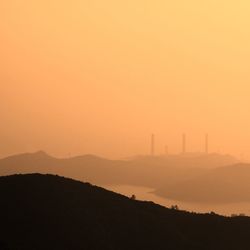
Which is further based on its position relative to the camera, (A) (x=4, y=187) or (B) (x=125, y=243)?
(A) (x=4, y=187)

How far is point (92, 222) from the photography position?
46.8m

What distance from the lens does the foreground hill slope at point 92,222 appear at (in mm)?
43406

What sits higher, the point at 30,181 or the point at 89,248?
the point at 30,181

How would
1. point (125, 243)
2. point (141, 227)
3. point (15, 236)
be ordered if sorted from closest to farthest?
point (15, 236)
point (125, 243)
point (141, 227)

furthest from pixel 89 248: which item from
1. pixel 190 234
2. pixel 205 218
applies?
pixel 205 218

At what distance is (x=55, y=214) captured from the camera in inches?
1844

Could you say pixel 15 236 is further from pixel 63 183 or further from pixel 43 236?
pixel 63 183

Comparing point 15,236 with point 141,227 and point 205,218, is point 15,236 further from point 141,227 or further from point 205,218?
point 205,218

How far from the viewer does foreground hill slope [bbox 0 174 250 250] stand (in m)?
43.4

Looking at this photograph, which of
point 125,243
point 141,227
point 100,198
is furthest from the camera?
point 100,198

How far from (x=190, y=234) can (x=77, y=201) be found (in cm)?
1084

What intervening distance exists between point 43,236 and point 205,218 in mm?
18269

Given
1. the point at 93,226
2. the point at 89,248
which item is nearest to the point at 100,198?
the point at 93,226

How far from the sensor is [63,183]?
54.0 metres
